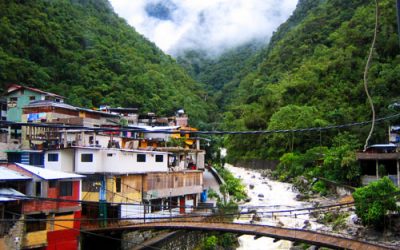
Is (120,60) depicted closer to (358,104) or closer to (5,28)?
(5,28)

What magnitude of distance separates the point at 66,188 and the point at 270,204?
13366 millimetres

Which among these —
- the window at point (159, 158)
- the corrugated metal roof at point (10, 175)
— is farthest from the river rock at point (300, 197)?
the corrugated metal roof at point (10, 175)

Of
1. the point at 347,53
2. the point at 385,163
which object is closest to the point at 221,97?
the point at 347,53

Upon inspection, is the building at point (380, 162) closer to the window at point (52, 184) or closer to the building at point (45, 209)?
the building at point (45, 209)

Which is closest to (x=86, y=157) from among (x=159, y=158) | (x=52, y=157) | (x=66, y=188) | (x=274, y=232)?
(x=52, y=157)

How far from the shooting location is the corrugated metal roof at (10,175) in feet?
35.2

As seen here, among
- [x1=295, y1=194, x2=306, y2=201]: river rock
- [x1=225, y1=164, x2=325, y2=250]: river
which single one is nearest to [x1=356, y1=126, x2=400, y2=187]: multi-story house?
[x1=295, y1=194, x2=306, y2=201]: river rock

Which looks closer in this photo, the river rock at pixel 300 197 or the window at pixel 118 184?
the window at pixel 118 184

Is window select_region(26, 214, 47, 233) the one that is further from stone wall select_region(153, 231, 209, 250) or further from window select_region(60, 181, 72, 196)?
stone wall select_region(153, 231, 209, 250)

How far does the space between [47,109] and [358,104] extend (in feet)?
79.2

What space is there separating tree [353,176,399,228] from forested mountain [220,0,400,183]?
1078cm

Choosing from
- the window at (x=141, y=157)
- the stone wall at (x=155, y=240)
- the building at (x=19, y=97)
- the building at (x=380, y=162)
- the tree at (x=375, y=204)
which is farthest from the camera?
the building at (x=19, y=97)

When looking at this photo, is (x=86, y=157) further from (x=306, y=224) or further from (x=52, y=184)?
(x=306, y=224)

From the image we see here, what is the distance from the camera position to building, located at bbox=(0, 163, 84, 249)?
34.6 ft
